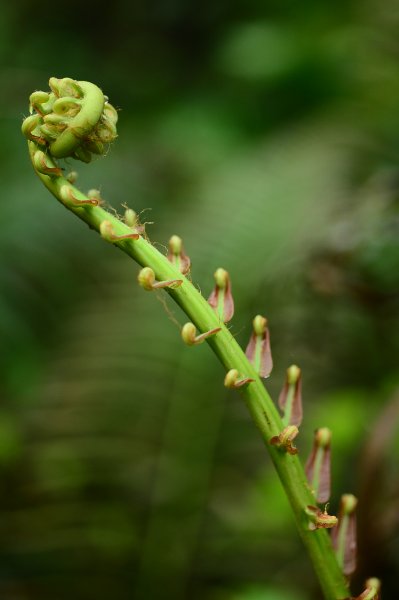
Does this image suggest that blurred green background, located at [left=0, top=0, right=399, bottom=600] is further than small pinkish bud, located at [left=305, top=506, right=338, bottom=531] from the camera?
Yes

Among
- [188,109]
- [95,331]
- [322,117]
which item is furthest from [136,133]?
[95,331]

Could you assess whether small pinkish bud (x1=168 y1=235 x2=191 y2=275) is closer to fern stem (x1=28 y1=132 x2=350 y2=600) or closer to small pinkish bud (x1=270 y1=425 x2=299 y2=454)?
fern stem (x1=28 y1=132 x2=350 y2=600)

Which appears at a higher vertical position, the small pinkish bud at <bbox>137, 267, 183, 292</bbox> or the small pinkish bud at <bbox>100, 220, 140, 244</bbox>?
the small pinkish bud at <bbox>100, 220, 140, 244</bbox>

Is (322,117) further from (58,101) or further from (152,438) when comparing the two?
(58,101)

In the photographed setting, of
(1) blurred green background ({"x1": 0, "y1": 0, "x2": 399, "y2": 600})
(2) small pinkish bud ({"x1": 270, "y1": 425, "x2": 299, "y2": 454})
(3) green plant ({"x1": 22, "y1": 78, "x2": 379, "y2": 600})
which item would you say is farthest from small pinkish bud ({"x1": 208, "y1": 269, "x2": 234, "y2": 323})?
(1) blurred green background ({"x1": 0, "y1": 0, "x2": 399, "y2": 600})

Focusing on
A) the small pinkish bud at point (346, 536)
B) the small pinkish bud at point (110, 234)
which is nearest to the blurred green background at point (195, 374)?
the small pinkish bud at point (346, 536)
